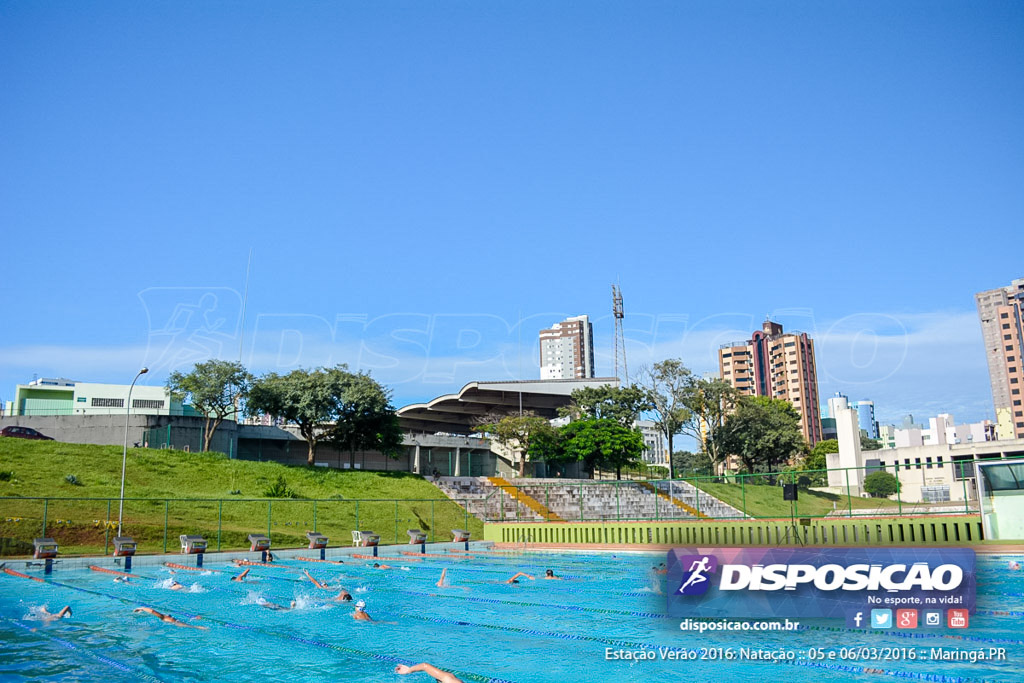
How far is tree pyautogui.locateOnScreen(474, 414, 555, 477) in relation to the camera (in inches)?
2164

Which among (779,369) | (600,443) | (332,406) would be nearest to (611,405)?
(600,443)

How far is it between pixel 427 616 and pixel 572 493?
26.2 metres

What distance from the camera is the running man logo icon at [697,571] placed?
24.1 feet

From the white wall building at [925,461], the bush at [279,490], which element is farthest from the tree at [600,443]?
the bush at [279,490]

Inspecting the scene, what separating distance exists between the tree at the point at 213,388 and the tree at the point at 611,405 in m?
25.5

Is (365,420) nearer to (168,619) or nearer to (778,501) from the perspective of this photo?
(778,501)

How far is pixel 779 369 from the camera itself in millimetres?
143875

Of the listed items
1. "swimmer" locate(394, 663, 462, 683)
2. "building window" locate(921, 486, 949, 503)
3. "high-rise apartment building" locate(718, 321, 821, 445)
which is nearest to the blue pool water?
"swimmer" locate(394, 663, 462, 683)

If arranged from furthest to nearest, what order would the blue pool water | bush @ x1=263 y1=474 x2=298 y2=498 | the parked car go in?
the parked car, bush @ x1=263 y1=474 x2=298 y2=498, the blue pool water

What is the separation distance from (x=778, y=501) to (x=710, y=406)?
3680cm

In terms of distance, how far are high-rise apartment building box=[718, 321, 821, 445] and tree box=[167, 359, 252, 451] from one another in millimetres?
Answer: 106095

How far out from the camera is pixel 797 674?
8445mm
